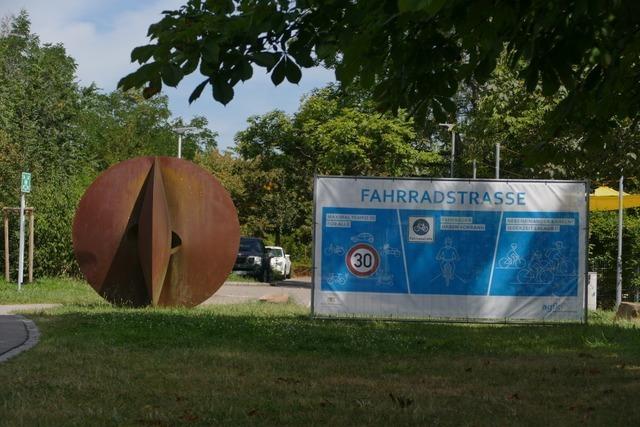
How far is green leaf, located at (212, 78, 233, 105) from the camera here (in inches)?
228

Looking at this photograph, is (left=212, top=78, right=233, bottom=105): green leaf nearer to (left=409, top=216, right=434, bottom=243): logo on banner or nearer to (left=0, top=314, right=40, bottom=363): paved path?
(left=0, top=314, right=40, bottom=363): paved path

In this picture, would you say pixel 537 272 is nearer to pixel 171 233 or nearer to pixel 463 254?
pixel 463 254

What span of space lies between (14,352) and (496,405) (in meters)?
5.36

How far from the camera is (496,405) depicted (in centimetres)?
765

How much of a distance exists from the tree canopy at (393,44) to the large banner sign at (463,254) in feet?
26.5

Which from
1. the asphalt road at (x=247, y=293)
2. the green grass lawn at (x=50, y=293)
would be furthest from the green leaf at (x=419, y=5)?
the asphalt road at (x=247, y=293)

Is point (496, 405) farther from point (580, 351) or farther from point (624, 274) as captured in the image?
point (624, 274)

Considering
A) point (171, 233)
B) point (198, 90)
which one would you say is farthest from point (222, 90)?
point (171, 233)

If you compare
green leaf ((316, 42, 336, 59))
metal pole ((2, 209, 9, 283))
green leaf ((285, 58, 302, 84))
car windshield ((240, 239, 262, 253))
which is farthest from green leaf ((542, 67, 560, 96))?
car windshield ((240, 239, 262, 253))

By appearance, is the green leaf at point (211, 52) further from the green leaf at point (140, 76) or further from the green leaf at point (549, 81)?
the green leaf at point (549, 81)

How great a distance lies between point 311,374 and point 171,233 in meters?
8.25

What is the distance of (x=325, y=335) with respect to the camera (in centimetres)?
1259

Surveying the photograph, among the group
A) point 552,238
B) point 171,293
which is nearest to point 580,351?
point 552,238

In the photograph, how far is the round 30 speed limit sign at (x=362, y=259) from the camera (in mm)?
15617
